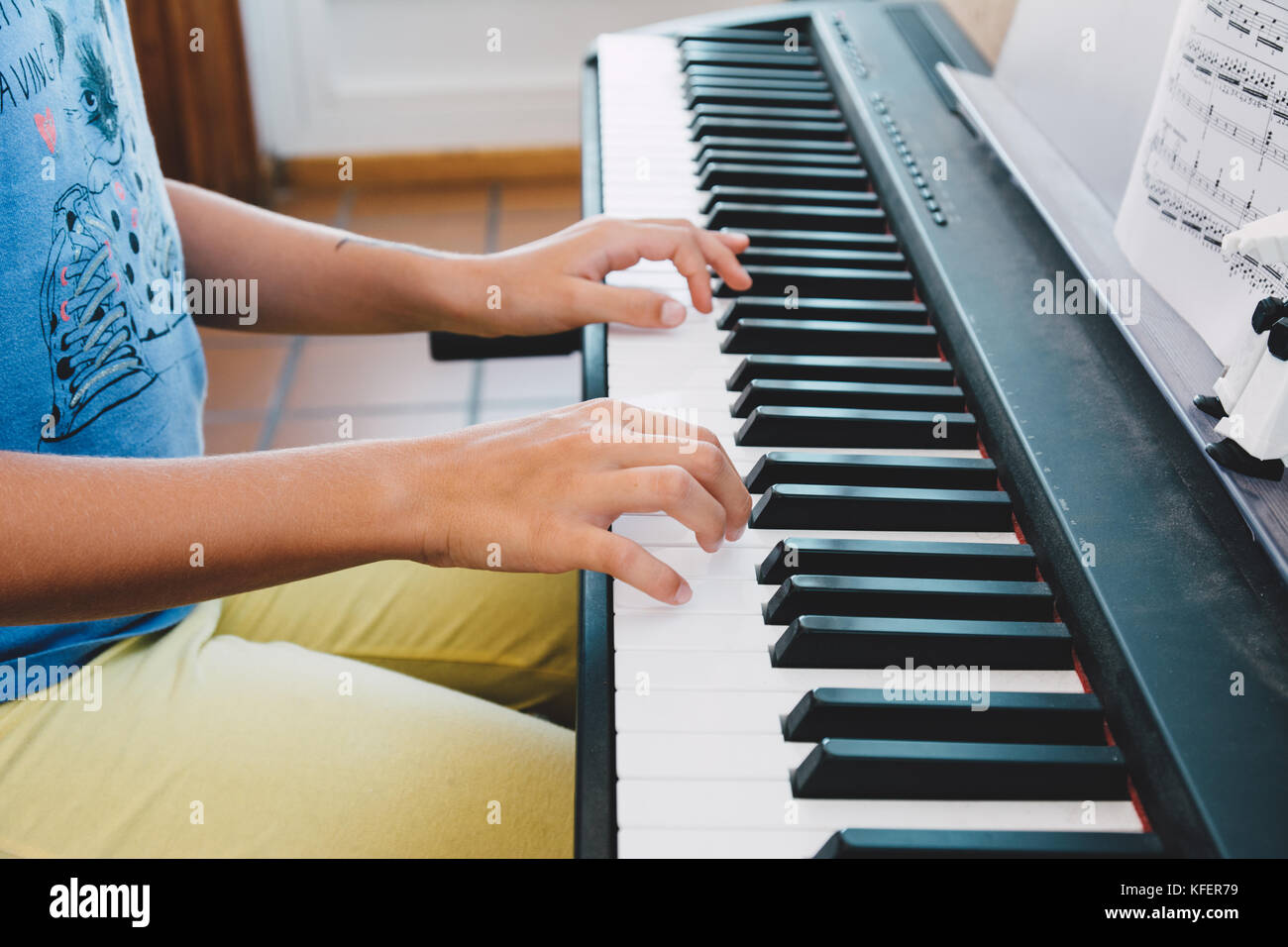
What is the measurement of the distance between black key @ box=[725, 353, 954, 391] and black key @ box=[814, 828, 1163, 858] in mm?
455

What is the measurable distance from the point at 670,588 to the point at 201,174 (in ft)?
9.50

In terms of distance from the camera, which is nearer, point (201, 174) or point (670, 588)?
point (670, 588)

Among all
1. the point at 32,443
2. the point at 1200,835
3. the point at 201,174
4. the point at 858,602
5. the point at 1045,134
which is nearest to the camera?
the point at 1200,835

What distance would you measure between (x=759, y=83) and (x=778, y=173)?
28cm

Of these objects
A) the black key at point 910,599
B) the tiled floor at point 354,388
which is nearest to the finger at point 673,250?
the black key at point 910,599

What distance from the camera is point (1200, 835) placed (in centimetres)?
54

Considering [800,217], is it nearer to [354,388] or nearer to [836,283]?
[836,283]

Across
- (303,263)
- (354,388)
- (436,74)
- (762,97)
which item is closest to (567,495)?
(303,263)

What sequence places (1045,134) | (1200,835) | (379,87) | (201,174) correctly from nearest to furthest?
(1200,835), (1045,134), (201,174), (379,87)

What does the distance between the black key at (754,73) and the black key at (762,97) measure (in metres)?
0.05

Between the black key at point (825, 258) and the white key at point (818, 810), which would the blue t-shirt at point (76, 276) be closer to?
the white key at point (818, 810)

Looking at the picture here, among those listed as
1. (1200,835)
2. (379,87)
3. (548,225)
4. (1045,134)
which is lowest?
(548,225)

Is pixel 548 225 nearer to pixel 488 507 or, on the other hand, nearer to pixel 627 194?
pixel 627 194
